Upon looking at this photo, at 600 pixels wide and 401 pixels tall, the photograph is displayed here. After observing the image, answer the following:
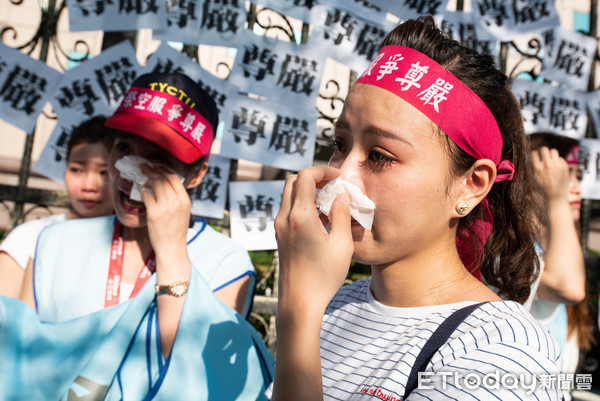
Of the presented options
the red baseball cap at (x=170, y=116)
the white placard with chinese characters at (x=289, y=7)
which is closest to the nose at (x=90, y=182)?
the red baseball cap at (x=170, y=116)

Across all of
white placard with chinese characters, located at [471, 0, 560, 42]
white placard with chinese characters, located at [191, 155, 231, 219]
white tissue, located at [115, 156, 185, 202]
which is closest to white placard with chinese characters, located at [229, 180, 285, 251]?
white placard with chinese characters, located at [191, 155, 231, 219]

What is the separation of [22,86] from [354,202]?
125 inches

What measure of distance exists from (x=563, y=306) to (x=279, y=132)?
2.28m

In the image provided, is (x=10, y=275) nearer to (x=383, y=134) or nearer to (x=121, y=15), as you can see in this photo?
(x=121, y=15)

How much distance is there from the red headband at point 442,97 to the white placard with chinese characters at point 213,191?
234cm

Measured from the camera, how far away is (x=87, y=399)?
1.81 meters

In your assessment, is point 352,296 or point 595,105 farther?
point 595,105

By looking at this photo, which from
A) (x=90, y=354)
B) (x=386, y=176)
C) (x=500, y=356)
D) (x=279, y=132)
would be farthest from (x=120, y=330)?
(x=279, y=132)

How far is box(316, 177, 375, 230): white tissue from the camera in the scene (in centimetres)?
138

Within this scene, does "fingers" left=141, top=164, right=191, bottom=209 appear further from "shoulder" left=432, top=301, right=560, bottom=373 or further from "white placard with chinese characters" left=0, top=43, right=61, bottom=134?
"white placard with chinese characters" left=0, top=43, right=61, bottom=134

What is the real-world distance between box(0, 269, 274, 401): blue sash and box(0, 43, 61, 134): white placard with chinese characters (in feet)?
6.64

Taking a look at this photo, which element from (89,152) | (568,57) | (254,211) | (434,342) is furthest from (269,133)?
(568,57)

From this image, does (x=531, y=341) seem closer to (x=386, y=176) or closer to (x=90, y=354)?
(x=386, y=176)

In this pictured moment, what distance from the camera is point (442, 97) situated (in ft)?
4.72
